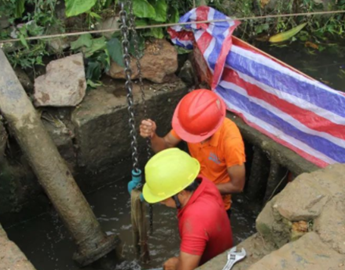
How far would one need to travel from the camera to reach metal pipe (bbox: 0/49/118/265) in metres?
3.64

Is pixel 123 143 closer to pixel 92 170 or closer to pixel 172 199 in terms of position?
pixel 92 170

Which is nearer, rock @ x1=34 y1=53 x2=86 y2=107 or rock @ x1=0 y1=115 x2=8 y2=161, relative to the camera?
rock @ x1=0 y1=115 x2=8 y2=161

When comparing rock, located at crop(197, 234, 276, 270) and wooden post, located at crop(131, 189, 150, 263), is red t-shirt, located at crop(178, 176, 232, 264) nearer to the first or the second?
rock, located at crop(197, 234, 276, 270)

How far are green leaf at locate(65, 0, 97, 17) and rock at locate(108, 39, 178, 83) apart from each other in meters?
0.62

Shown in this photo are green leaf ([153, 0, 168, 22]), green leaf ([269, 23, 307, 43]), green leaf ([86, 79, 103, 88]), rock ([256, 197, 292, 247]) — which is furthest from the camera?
green leaf ([269, 23, 307, 43])

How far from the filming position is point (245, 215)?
15.4 ft

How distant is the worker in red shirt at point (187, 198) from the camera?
2.62m

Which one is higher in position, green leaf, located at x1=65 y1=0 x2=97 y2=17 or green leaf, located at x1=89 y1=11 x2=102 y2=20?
green leaf, located at x1=65 y1=0 x2=97 y2=17

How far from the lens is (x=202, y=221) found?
2.63 metres

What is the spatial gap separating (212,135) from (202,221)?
893mm

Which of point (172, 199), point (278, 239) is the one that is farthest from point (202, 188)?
point (278, 239)

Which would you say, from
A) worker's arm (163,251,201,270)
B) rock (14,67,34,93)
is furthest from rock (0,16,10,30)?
worker's arm (163,251,201,270)

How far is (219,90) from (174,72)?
2.05 feet

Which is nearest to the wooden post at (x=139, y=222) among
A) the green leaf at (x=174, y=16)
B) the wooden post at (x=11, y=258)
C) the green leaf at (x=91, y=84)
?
the wooden post at (x=11, y=258)
